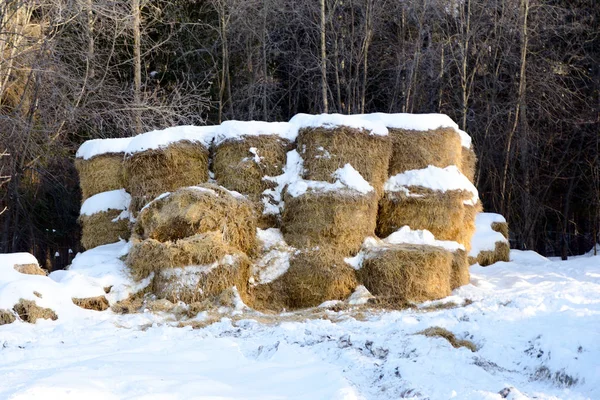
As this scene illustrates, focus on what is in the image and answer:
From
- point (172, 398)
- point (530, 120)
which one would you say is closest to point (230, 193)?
point (172, 398)

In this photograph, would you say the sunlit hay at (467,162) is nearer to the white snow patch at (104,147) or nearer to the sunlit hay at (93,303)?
the white snow patch at (104,147)

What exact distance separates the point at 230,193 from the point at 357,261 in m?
2.07

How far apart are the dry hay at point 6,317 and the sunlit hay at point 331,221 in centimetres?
383

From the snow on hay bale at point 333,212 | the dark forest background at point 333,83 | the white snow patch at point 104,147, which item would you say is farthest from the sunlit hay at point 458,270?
the dark forest background at point 333,83

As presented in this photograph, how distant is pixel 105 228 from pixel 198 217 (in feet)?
8.15

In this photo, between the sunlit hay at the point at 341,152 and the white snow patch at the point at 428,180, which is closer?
the sunlit hay at the point at 341,152

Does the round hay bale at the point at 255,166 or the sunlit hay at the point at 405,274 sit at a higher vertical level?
the round hay bale at the point at 255,166

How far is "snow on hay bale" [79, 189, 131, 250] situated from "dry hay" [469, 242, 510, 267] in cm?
609

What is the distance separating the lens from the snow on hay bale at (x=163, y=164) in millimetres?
10828

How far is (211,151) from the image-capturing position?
1116 cm

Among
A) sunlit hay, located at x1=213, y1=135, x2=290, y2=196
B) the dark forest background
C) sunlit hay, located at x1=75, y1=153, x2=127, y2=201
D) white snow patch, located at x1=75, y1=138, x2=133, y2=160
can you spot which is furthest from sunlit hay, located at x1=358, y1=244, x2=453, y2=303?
the dark forest background

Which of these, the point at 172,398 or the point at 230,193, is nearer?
the point at 172,398

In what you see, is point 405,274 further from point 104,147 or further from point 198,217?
point 104,147

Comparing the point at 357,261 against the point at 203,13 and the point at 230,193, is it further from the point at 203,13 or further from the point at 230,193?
the point at 203,13
